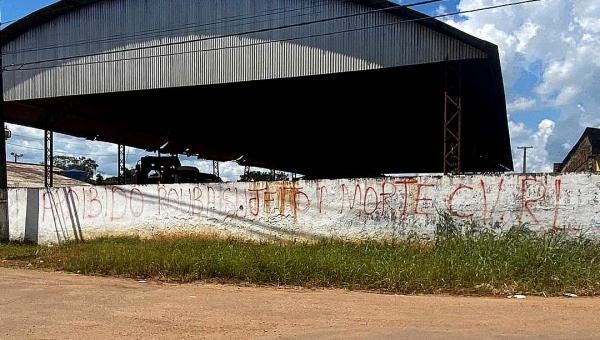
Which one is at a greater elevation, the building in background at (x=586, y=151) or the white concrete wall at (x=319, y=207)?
the building in background at (x=586, y=151)

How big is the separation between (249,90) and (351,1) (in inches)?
200

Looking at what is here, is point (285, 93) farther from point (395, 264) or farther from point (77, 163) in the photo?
point (77, 163)

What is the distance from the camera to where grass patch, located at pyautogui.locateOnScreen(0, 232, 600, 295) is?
26.7ft

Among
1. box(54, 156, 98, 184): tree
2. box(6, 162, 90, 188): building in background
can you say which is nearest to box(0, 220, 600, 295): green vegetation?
box(6, 162, 90, 188): building in background

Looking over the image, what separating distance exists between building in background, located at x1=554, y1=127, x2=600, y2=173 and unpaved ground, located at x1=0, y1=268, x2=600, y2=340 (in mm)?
25745

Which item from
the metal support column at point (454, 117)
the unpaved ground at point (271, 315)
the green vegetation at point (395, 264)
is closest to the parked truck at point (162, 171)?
the green vegetation at point (395, 264)

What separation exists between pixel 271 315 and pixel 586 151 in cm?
3774

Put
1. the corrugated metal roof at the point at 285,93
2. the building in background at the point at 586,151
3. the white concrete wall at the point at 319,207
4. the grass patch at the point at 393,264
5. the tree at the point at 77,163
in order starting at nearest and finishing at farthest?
the grass patch at the point at 393,264 → the white concrete wall at the point at 319,207 → the corrugated metal roof at the point at 285,93 → the building in background at the point at 586,151 → the tree at the point at 77,163

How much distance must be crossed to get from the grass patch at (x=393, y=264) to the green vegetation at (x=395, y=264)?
15mm

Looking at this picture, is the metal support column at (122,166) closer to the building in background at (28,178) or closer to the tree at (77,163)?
the building in background at (28,178)

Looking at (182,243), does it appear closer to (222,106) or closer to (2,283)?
(2,283)

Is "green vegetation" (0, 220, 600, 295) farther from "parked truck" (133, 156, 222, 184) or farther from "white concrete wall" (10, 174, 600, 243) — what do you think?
"parked truck" (133, 156, 222, 184)

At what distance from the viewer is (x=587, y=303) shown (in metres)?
7.21

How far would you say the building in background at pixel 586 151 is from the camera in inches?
1287
